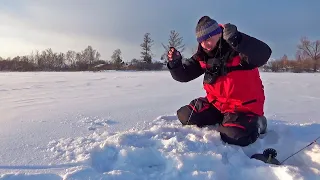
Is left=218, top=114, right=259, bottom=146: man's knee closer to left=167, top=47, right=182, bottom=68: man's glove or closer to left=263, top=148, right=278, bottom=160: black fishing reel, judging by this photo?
left=263, top=148, right=278, bottom=160: black fishing reel

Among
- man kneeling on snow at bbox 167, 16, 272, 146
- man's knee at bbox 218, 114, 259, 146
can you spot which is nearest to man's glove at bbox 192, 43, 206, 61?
man kneeling on snow at bbox 167, 16, 272, 146

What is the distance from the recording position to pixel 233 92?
2.07 m

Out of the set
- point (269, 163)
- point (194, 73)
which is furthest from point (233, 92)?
point (269, 163)

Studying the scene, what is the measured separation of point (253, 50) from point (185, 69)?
66cm

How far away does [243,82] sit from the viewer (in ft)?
6.70

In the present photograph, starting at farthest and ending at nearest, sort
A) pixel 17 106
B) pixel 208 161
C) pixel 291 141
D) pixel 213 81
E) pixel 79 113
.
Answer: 1. pixel 17 106
2. pixel 79 113
3. pixel 213 81
4. pixel 291 141
5. pixel 208 161

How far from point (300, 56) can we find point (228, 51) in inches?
1342

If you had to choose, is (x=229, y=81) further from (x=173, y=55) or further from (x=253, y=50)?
(x=173, y=55)

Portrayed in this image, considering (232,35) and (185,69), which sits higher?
(232,35)

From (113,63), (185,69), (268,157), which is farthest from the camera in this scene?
(113,63)

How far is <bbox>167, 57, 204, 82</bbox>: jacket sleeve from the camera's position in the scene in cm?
236

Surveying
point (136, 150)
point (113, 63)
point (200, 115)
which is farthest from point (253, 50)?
point (113, 63)

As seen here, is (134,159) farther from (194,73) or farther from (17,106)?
(17,106)

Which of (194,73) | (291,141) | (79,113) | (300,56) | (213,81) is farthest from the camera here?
(300,56)
